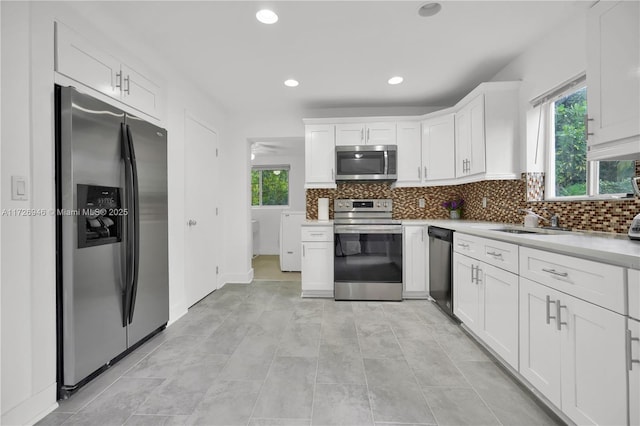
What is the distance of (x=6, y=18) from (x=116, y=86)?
68 centimetres

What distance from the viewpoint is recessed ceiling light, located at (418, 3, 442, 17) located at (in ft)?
6.18

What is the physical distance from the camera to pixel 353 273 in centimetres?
327

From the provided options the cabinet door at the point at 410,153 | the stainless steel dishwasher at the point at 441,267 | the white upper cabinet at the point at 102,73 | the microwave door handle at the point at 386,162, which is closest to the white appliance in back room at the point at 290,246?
the microwave door handle at the point at 386,162

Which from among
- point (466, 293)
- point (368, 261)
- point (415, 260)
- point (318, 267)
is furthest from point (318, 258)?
point (466, 293)

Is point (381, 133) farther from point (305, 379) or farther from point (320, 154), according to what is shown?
point (305, 379)

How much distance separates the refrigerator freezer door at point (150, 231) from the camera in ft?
6.95

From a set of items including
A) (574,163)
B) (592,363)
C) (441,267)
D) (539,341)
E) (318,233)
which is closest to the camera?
(592,363)

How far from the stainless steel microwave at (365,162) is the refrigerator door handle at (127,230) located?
223cm

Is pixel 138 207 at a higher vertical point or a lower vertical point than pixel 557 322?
higher

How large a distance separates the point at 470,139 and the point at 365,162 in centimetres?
117

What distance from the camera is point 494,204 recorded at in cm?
301

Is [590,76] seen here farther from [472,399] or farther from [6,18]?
[6,18]

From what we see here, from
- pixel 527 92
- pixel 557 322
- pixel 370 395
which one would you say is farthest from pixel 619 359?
pixel 527 92

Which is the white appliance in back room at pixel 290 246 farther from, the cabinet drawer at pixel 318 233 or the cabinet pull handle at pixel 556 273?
the cabinet pull handle at pixel 556 273
